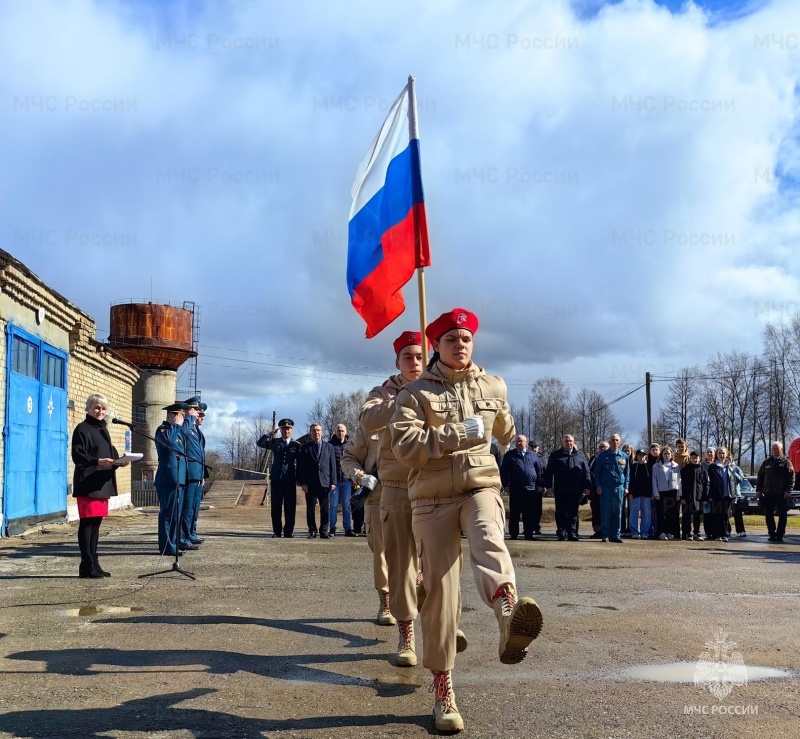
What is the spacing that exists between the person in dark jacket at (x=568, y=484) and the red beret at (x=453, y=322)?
10.8 metres

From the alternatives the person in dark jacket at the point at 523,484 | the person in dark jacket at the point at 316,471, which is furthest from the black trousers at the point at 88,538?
the person in dark jacket at the point at 523,484

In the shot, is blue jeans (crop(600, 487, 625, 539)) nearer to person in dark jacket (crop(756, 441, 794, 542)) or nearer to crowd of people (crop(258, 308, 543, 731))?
person in dark jacket (crop(756, 441, 794, 542))

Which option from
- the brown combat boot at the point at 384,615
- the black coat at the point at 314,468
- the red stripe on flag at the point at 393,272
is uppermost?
the red stripe on flag at the point at 393,272

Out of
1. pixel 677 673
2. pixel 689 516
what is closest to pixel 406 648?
pixel 677 673

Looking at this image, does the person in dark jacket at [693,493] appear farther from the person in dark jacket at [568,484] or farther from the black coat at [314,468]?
A: the black coat at [314,468]

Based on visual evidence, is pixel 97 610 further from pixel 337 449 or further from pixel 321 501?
pixel 337 449

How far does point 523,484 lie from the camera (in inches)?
593

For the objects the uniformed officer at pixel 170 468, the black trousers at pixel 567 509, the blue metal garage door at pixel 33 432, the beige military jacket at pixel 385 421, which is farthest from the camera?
the black trousers at pixel 567 509

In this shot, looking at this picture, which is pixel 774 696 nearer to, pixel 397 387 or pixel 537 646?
pixel 537 646

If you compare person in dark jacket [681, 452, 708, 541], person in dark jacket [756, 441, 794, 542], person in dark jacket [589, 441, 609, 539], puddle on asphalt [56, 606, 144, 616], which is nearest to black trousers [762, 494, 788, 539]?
person in dark jacket [756, 441, 794, 542]

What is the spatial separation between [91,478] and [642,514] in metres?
11.2

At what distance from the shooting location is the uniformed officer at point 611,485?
1461cm

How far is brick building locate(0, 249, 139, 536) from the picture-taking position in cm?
1215

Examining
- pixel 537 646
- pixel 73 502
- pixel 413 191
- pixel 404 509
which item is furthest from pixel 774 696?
pixel 73 502
